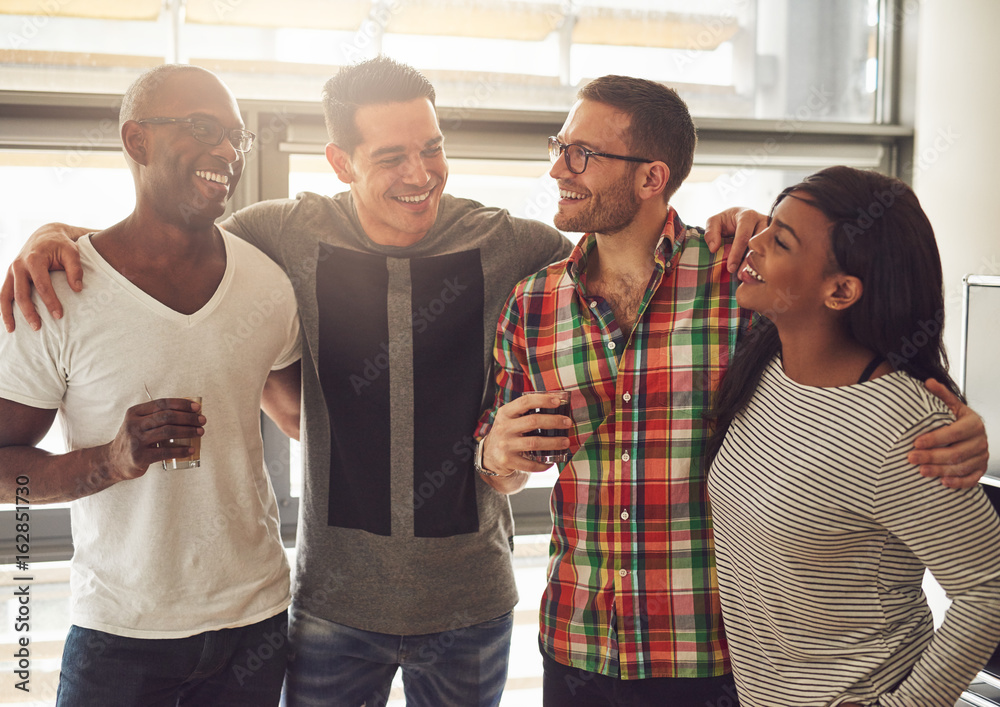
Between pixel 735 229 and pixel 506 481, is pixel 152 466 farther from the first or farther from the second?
pixel 735 229

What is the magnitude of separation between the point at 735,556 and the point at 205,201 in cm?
121

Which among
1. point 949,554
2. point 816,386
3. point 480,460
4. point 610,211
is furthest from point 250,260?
point 949,554

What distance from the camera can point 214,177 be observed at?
159cm

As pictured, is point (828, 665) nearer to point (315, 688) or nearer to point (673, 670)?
point (673, 670)

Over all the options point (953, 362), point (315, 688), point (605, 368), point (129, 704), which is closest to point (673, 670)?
point (605, 368)

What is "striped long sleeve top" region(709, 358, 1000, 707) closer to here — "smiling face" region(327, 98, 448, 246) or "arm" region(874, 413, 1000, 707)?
"arm" region(874, 413, 1000, 707)

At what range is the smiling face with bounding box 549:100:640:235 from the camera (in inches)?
61.3

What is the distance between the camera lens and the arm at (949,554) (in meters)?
1.12

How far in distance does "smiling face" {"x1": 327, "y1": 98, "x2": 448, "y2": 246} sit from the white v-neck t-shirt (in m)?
0.40

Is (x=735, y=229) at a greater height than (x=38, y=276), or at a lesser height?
greater

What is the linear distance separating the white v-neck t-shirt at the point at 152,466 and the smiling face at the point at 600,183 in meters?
0.71

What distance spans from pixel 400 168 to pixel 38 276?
73 cm
